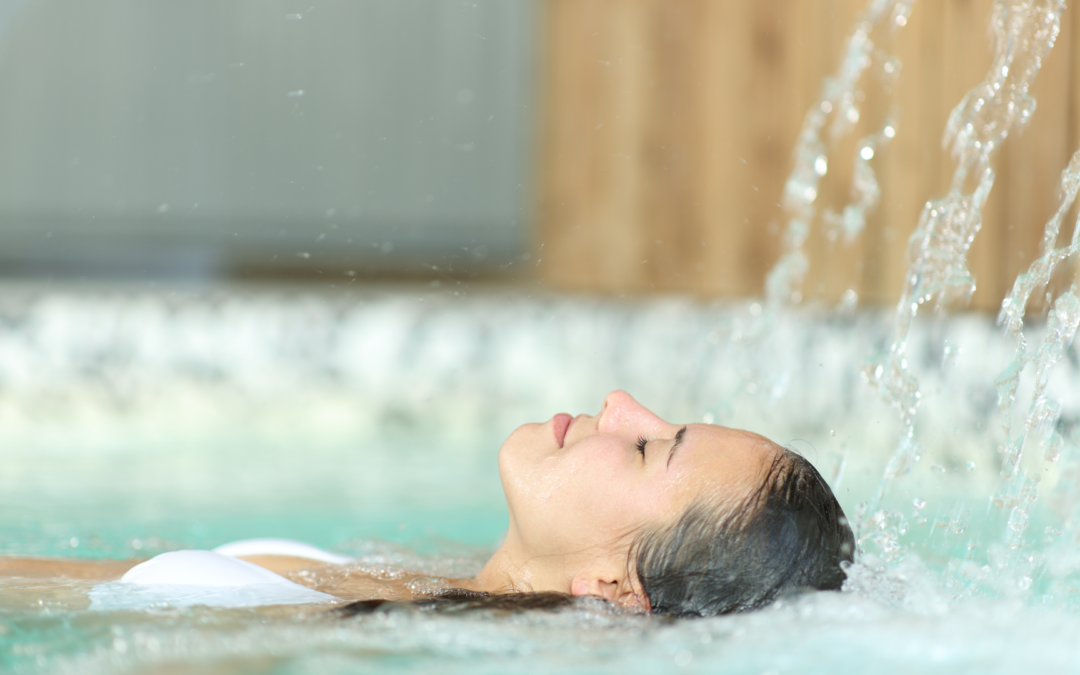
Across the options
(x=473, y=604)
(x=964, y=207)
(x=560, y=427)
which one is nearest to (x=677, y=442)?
(x=560, y=427)

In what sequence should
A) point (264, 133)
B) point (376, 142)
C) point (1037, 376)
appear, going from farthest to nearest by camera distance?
point (376, 142)
point (264, 133)
point (1037, 376)

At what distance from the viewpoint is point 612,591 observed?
1384mm

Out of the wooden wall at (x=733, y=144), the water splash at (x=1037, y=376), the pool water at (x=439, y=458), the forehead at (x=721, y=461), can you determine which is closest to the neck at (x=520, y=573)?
the pool water at (x=439, y=458)

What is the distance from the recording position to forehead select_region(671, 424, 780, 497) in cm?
134

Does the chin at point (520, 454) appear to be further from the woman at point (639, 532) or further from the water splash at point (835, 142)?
the water splash at point (835, 142)

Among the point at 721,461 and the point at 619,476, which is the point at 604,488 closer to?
the point at 619,476

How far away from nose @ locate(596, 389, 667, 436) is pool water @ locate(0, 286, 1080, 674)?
248 mm

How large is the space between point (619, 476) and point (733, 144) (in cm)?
284

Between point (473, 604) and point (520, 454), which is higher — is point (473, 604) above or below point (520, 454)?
below

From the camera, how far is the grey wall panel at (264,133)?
5012 mm

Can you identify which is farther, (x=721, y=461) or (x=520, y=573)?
(x=520, y=573)

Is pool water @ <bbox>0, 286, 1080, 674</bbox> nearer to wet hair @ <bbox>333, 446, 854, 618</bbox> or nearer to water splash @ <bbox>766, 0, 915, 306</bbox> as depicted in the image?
wet hair @ <bbox>333, 446, 854, 618</bbox>

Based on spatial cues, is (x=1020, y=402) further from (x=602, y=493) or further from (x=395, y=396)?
(x=395, y=396)

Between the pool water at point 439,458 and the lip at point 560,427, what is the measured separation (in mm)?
256
